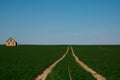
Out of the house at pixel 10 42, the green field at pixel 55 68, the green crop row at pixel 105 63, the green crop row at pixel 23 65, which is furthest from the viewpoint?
the house at pixel 10 42

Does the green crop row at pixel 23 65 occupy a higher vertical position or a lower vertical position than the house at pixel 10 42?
lower

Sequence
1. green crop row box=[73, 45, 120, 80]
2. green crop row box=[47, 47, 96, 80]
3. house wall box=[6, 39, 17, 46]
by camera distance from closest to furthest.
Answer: green crop row box=[47, 47, 96, 80]
green crop row box=[73, 45, 120, 80]
house wall box=[6, 39, 17, 46]

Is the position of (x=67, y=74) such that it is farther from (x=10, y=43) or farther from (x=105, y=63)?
(x=10, y=43)

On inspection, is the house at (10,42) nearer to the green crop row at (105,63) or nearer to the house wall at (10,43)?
the house wall at (10,43)

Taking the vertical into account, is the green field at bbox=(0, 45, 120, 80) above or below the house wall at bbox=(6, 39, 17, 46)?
below

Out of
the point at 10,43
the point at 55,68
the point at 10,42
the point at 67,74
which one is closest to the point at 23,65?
the point at 55,68

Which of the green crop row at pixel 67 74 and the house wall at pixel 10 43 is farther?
the house wall at pixel 10 43

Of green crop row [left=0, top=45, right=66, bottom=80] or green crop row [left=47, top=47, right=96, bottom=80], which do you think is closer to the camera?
green crop row [left=47, top=47, right=96, bottom=80]

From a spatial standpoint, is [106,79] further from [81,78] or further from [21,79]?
[21,79]

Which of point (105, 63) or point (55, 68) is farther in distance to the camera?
point (105, 63)

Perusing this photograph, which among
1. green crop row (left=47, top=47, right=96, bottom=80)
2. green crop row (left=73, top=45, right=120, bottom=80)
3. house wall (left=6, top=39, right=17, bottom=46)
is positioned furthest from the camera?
house wall (left=6, top=39, right=17, bottom=46)

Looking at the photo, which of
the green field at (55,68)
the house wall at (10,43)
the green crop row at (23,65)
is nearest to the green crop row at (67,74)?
the green field at (55,68)

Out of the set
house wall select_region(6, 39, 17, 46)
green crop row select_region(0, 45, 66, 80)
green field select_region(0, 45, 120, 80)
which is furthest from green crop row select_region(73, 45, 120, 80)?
house wall select_region(6, 39, 17, 46)

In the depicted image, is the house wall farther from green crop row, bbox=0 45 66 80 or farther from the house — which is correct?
green crop row, bbox=0 45 66 80
